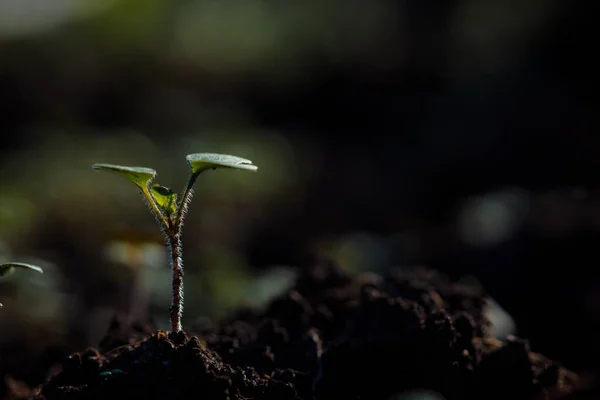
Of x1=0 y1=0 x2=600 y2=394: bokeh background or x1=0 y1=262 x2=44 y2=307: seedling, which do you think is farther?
x1=0 y1=0 x2=600 y2=394: bokeh background

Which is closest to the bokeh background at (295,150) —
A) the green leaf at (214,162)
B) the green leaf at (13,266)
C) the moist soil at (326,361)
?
the moist soil at (326,361)

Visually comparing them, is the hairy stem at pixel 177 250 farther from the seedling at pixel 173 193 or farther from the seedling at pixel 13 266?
the seedling at pixel 13 266

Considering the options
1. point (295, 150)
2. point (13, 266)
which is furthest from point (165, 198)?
point (295, 150)

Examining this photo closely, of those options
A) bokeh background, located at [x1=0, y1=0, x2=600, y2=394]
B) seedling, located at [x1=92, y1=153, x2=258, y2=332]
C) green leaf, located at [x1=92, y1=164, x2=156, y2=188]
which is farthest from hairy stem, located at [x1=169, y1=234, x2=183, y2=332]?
bokeh background, located at [x1=0, y1=0, x2=600, y2=394]

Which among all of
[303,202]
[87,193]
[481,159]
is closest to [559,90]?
[481,159]

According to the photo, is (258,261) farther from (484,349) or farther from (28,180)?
(484,349)

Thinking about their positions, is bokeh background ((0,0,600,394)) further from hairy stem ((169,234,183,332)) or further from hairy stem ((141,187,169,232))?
hairy stem ((141,187,169,232))
